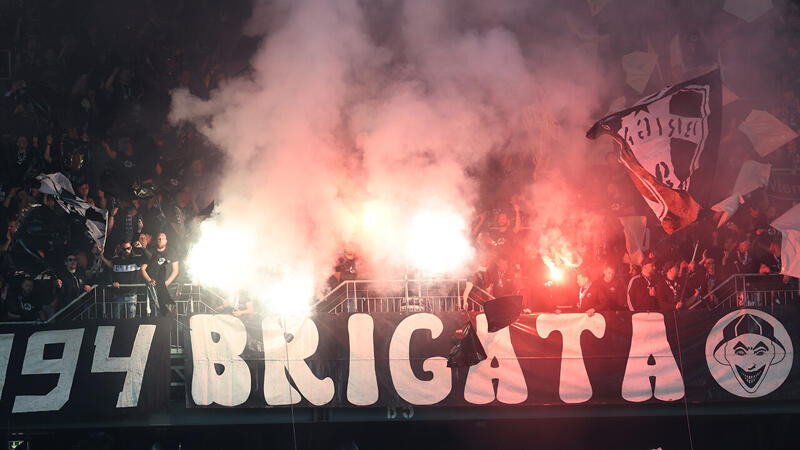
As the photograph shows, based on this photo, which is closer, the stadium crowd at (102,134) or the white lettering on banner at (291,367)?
the white lettering on banner at (291,367)

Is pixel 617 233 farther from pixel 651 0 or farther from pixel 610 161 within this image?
pixel 651 0

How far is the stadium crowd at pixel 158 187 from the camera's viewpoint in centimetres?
925

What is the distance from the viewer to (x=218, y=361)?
7.89 metres

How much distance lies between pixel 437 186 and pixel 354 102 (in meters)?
1.67

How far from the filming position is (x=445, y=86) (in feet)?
34.8

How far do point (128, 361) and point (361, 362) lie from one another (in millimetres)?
2494

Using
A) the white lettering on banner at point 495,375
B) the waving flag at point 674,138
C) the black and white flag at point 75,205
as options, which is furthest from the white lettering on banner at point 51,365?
the waving flag at point 674,138

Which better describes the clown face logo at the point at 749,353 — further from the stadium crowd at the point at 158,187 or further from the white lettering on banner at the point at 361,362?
the white lettering on banner at the point at 361,362

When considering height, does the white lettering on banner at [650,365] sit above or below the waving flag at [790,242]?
below

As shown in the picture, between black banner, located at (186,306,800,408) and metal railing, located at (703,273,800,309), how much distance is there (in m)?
0.85

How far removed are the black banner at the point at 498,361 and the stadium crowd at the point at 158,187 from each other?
2.33ft

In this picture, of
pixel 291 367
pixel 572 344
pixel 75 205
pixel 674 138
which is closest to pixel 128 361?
pixel 291 367

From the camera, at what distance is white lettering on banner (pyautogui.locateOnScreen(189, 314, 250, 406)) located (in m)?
7.82

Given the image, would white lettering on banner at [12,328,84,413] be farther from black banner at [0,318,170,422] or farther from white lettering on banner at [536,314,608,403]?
white lettering on banner at [536,314,608,403]
